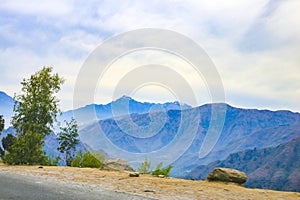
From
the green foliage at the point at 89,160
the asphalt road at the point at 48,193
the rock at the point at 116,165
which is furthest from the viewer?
the green foliage at the point at 89,160

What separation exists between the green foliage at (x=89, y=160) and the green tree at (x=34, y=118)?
3.66 meters

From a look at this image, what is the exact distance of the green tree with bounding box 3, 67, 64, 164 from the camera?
101 ft

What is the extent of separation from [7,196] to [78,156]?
76.8 ft

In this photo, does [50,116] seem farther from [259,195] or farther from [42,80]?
[259,195]

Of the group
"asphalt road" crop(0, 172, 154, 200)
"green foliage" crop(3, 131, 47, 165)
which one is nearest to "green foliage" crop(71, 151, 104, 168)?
"green foliage" crop(3, 131, 47, 165)

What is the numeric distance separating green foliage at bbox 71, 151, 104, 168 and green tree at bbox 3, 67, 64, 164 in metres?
3.66

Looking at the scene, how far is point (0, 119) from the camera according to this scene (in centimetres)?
5094

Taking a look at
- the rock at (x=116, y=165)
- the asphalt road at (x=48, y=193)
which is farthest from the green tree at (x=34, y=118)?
the asphalt road at (x=48, y=193)

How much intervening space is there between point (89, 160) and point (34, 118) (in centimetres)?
680

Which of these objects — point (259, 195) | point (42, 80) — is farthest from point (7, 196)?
point (42, 80)

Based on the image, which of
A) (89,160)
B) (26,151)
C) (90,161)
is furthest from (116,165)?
(26,151)

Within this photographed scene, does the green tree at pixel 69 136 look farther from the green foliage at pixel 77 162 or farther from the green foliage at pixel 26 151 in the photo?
the green foliage at pixel 26 151

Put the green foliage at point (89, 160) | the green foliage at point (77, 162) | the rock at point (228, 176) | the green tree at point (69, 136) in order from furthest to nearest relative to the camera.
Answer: the green tree at point (69, 136) → the green foliage at point (77, 162) → the green foliage at point (89, 160) → the rock at point (228, 176)

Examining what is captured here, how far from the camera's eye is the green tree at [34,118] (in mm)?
30875
